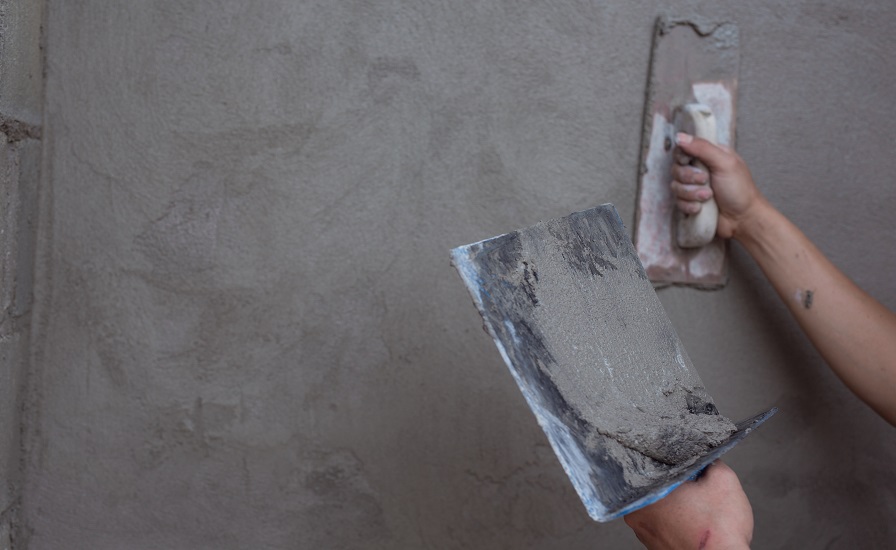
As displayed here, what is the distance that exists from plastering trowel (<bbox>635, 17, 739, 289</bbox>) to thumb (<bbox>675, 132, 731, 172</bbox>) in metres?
0.04

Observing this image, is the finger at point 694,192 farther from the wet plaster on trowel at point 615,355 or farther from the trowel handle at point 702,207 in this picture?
the wet plaster on trowel at point 615,355

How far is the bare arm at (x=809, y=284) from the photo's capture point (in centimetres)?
148

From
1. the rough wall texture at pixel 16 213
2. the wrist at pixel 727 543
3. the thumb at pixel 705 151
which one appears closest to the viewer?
the wrist at pixel 727 543

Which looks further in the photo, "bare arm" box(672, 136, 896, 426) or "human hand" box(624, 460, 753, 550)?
"bare arm" box(672, 136, 896, 426)

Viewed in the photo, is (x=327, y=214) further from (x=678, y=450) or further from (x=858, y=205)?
(x=858, y=205)

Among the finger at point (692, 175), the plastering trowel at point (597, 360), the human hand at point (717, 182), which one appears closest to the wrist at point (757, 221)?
the human hand at point (717, 182)

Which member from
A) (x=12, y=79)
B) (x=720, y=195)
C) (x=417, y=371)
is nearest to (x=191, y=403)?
(x=417, y=371)

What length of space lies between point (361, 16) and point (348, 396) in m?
0.67

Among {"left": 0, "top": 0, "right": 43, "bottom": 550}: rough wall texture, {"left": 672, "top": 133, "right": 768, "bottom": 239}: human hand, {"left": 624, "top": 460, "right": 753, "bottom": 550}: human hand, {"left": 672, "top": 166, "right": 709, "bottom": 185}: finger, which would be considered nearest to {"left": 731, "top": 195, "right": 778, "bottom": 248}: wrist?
{"left": 672, "top": 133, "right": 768, "bottom": 239}: human hand

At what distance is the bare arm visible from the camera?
1.48m

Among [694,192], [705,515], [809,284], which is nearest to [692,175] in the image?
[694,192]

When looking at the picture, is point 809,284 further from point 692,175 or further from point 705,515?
point 705,515

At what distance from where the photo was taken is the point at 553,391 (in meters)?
1.06

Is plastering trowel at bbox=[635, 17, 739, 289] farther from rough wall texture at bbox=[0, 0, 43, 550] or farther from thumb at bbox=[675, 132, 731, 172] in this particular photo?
rough wall texture at bbox=[0, 0, 43, 550]
